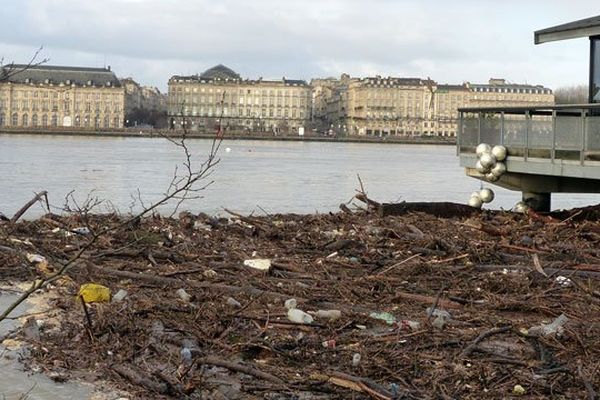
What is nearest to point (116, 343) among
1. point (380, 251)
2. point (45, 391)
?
point (45, 391)

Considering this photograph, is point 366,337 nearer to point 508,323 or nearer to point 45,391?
point 508,323

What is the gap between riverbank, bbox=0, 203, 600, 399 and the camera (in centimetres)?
837

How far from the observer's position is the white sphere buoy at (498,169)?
23438 mm

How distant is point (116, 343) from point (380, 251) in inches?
260

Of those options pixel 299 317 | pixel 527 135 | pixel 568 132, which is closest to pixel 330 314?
pixel 299 317

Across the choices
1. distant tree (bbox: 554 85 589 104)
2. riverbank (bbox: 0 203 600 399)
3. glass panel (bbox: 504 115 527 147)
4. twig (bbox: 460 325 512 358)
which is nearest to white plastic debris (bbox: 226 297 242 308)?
riverbank (bbox: 0 203 600 399)

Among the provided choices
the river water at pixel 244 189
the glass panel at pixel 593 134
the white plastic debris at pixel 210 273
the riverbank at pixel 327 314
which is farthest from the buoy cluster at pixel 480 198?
the white plastic debris at pixel 210 273

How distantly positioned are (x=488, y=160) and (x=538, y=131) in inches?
61.0

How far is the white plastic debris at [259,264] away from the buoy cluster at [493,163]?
35.4 ft

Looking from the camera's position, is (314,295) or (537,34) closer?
(314,295)

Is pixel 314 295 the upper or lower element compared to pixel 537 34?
lower

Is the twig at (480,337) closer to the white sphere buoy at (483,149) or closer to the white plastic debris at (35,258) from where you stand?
the white plastic debris at (35,258)

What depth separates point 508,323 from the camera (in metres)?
10.5

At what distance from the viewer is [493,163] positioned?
77.3ft
